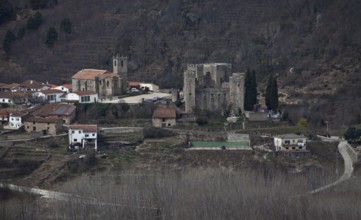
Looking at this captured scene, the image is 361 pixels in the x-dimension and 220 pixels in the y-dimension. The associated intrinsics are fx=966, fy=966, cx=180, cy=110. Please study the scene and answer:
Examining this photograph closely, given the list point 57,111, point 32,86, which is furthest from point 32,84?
point 57,111

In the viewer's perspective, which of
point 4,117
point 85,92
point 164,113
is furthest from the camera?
point 85,92

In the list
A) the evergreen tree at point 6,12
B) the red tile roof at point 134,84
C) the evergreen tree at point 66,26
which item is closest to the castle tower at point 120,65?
the red tile roof at point 134,84

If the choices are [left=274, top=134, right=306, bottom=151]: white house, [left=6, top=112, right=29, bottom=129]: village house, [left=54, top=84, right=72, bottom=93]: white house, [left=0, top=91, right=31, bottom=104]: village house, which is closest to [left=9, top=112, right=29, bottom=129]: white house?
[left=6, top=112, right=29, bottom=129]: village house

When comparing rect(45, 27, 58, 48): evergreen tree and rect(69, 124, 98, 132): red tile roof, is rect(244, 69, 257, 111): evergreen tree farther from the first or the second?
rect(45, 27, 58, 48): evergreen tree

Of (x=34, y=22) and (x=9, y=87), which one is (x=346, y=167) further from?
(x=34, y=22)

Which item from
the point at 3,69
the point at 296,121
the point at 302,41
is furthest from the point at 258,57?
the point at 3,69

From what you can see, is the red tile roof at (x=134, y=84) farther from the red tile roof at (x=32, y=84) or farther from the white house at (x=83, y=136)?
the white house at (x=83, y=136)
